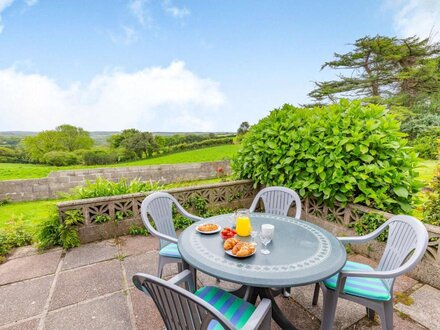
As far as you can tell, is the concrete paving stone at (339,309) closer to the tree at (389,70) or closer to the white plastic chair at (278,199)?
the white plastic chair at (278,199)

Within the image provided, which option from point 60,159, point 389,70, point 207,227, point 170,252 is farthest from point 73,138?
point 389,70

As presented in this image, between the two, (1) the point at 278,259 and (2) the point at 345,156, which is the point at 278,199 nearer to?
(2) the point at 345,156

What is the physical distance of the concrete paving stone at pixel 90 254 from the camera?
2.73m

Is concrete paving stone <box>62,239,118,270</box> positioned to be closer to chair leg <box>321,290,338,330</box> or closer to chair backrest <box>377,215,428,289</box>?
chair leg <box>321,290,338,330</box>

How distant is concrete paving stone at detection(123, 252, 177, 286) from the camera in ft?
8.47

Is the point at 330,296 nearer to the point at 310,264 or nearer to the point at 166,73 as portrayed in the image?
Answer: the point at 310,264

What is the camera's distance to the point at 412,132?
41.2 feet

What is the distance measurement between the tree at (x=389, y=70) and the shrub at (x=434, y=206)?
1418 centimetres

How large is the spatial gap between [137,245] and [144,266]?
575mm

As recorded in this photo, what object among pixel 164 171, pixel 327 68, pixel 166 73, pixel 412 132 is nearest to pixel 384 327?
pixel 166 73

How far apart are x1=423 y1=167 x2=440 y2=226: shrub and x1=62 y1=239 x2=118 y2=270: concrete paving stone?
404 centimetres

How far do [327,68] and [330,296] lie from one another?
1951 cm

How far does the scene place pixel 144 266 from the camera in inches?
106

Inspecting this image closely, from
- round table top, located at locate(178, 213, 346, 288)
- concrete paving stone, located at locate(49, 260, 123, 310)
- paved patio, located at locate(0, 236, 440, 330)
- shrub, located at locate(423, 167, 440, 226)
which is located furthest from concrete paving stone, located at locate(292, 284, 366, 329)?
concrete paving stone, located at locate(49, 260, 123, 310)
